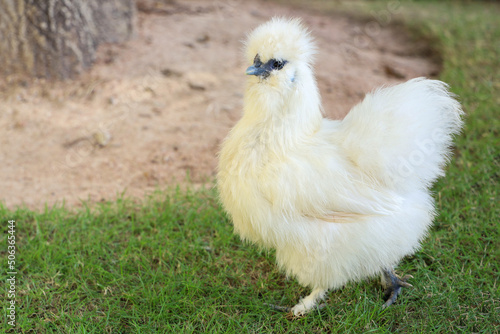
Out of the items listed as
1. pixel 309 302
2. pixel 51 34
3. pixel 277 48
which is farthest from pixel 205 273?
pixel 51 34

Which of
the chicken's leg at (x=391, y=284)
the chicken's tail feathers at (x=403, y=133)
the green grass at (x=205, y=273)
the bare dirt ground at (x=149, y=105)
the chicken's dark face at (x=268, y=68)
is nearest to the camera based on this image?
the chicken's tail feathers at (x=403, y=133)

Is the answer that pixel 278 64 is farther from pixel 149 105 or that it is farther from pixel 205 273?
pixel 149 105

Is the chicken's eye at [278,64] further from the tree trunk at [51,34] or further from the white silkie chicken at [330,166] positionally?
the tree trunk at [51,34]

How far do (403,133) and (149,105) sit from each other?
9.17ft

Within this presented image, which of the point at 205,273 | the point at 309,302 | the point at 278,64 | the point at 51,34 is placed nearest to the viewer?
the point at 278,64

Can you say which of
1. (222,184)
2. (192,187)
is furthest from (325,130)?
(192,187)

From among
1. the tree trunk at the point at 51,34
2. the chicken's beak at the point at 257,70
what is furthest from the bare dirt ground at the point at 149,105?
the chicken's beak at the point at 257,70

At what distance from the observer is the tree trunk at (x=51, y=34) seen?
4.20 m

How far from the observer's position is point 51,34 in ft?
14.2

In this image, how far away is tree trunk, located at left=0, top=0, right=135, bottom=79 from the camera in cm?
420

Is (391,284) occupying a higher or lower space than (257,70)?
lower

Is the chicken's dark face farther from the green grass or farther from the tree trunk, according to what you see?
the tree trunk

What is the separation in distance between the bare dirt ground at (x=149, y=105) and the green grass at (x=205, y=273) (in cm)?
35

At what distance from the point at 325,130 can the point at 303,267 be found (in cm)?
77
